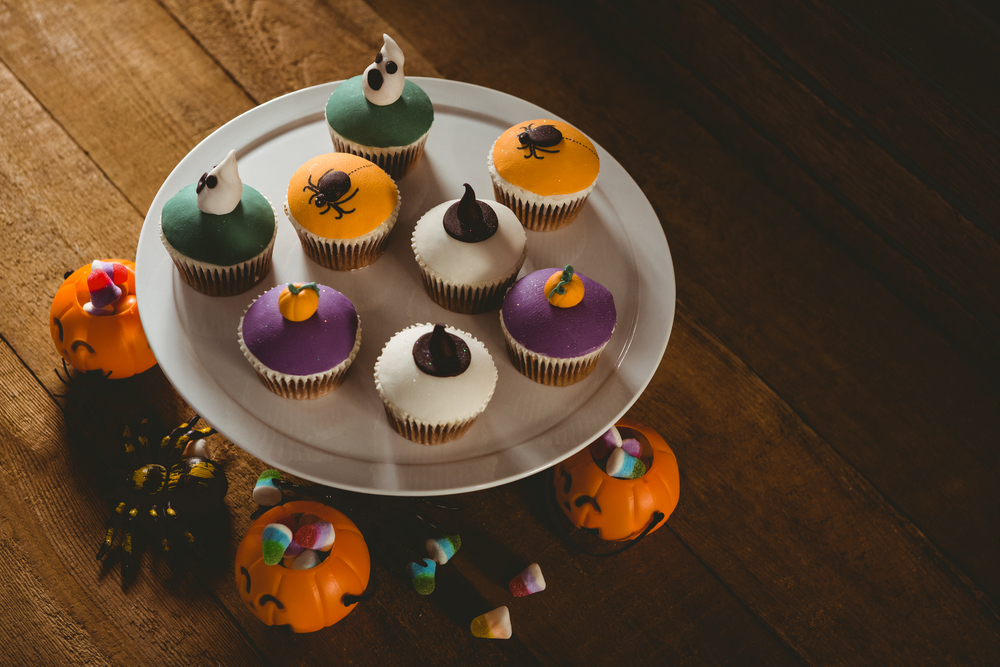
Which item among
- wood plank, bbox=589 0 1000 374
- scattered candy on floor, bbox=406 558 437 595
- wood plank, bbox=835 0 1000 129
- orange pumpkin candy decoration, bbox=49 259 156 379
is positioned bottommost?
scattered candy on floor, bbox=406 558 437 595

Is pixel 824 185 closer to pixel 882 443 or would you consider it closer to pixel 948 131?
pixel 948 131

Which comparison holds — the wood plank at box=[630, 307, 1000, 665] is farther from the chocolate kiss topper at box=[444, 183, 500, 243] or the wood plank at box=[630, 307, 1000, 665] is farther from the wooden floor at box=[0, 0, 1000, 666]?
the chocolate kiss topper at box=[444, 183, 500, 243]

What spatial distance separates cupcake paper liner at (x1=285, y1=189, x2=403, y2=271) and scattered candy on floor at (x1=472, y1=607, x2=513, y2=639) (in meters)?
0.82

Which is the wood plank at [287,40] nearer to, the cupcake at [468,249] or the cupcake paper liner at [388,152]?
the cupcake paper liner at [388,152]

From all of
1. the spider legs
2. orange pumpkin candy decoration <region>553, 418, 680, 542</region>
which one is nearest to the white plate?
orange pumpkin candy decoration <region>553, 418, 680, 542</region>

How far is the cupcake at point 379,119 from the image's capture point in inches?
59.4

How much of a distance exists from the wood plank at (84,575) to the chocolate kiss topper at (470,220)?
3.37 ft

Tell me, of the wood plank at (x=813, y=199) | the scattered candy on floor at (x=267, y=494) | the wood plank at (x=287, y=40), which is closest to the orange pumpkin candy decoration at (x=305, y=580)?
the scattered candy on floor at (x=267, y=494)

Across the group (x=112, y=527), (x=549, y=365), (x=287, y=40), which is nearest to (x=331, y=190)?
(x=549, y=365)

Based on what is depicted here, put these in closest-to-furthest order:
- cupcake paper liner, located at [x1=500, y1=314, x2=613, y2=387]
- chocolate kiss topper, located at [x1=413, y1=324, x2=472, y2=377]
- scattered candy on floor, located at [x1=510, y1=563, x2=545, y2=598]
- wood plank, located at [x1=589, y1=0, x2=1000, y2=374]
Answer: chocolate kiss topper, located at [x1=413, y1=324, x2=472, y2=377], cupcake paper liner, located at [x1=500, y1=314, x2=613, y2=387], scattered candy on floor, located at [x1=510, y1=563, x2=545, y2=598], wood plank, located at [x1=589, y1=0, x2=1000, y2=374]

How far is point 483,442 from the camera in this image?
1.34m

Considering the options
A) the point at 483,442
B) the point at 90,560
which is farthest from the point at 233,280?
the point at 90,560

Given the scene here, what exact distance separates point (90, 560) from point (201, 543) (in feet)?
0.82

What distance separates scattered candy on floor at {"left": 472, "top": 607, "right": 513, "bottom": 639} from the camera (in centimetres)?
168
